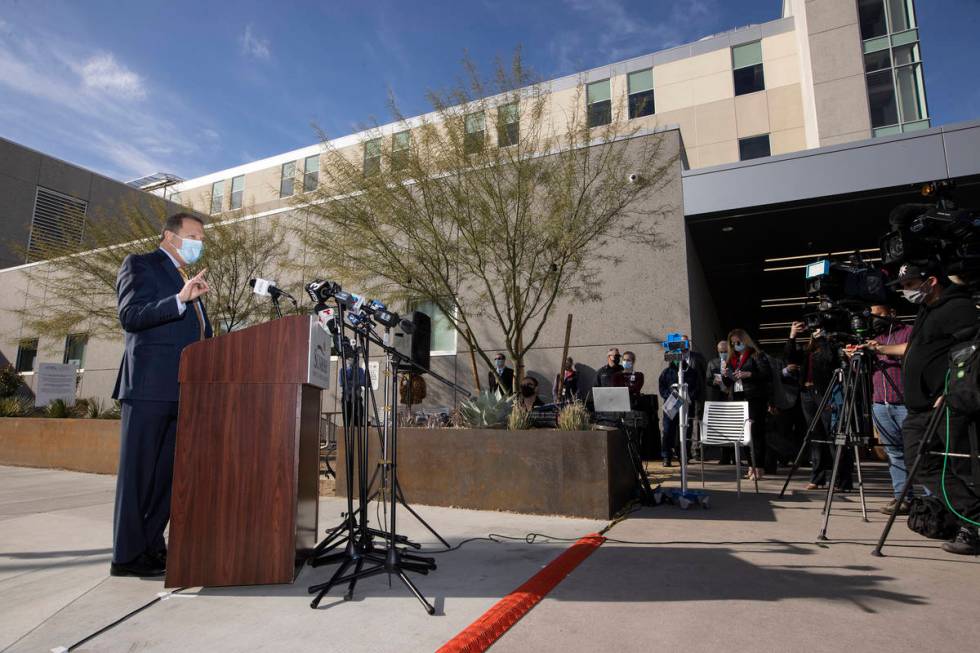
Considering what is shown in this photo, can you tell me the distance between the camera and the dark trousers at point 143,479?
3.04m

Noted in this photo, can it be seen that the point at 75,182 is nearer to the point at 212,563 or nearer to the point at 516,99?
the point at 516,99

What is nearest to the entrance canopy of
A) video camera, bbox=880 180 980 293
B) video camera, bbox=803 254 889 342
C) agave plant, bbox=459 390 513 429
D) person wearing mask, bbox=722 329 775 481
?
person wearing mask, bbox=722 329 775 481

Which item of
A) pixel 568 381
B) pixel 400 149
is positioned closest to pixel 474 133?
pixel 400 149

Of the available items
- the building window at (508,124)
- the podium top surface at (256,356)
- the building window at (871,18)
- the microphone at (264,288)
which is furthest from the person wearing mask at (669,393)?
the building window at (871,18)

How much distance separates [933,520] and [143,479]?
5327 mm

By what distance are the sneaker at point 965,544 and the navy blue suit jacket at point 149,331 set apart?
499 centimetres

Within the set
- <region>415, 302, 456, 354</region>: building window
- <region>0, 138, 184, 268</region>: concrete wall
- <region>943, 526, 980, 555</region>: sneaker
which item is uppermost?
<region>0, 138, 184, 268</region>: concrete wall

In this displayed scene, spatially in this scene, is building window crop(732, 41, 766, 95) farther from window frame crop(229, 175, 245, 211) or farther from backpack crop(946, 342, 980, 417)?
window frame crop(229, 175, 245, 211)

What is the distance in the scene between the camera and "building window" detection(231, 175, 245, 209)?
96.8ft

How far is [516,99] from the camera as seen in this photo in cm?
756

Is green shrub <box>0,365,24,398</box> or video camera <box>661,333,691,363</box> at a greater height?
green shrub <box>0,365,24,398</box>

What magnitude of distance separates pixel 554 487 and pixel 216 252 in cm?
1076

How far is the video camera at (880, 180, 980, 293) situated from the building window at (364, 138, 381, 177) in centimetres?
618

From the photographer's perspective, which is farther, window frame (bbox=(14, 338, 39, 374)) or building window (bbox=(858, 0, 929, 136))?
window frame (bbox=(14, 338, 39, 374))
